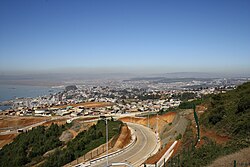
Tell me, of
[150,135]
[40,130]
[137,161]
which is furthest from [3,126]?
[137,161]

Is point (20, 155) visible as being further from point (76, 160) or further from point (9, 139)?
point (9, 139)

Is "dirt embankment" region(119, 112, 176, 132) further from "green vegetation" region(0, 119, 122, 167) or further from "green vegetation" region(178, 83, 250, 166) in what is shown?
"green vegetation" region(178, 83, 250, 166)

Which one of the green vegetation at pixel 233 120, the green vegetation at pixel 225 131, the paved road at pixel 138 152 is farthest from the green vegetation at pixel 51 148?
the green vegetation at pixel 225 131

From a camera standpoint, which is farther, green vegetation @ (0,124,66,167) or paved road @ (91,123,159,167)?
green vegetation @ (0,124,66,167)

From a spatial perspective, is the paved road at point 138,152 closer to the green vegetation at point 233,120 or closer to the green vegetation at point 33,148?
the green vegetation at point 233,120

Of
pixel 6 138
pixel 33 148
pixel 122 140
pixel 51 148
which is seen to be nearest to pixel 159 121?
pixel 122 140

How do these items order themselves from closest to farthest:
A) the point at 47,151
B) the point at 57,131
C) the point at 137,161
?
the point at 137,161, the point at 47,151, the point at 57,131

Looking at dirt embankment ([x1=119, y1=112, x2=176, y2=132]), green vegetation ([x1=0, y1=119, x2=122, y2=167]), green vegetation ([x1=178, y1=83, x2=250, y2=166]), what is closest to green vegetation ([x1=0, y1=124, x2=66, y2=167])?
green vegetation ([x1=0, y1=119, x2=122, y2=167])

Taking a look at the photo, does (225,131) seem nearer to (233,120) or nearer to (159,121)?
(233,120)
